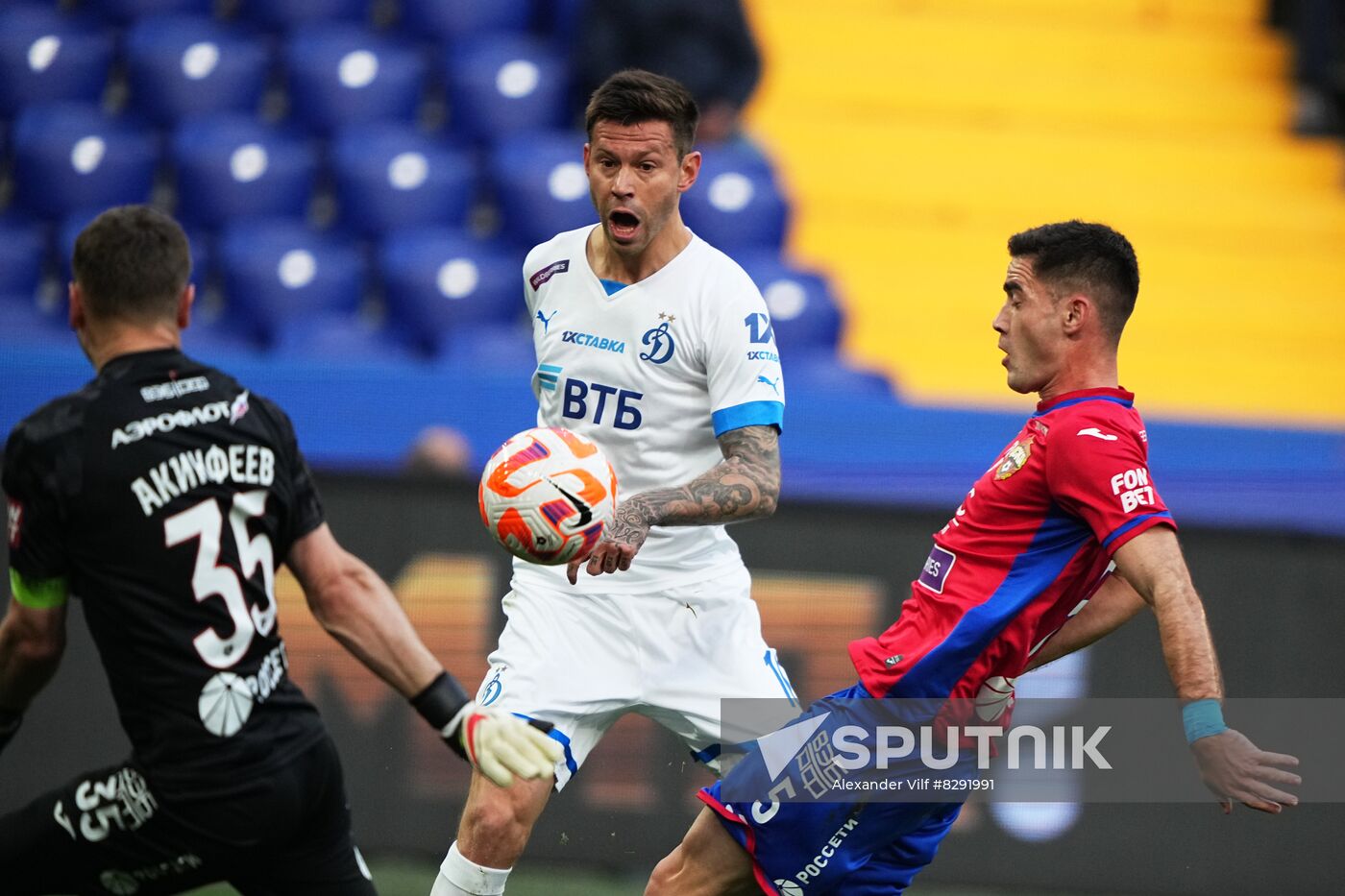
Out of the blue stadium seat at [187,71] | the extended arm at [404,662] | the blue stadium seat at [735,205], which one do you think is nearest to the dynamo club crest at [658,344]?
the extended arm at [404,662]

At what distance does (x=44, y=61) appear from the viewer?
11.2m

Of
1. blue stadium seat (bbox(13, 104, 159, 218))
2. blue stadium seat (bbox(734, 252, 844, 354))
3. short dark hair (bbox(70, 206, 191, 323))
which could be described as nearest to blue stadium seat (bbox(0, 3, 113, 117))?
blue stadium seat (bbox(13, 104, 159, 218))

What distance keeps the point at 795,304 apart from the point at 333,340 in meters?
2.90

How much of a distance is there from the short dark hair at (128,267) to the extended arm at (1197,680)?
234cm

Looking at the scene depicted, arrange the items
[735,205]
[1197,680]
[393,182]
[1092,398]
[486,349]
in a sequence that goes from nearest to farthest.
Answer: [1197,680]
[1092,398]
[486,349]
[393,182]
[735,205]

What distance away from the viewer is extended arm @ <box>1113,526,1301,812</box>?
12.5 feet

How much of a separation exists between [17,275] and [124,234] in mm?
7031

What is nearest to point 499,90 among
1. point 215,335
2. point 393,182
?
point 393,182

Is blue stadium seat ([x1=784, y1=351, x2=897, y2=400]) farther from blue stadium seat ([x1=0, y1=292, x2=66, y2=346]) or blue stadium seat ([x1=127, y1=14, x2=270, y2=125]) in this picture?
blue stadium seat ([x1=0, y1=292, x2=66, y2=346])

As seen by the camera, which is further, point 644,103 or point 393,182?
point 393,182

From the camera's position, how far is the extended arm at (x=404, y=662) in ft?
12.7

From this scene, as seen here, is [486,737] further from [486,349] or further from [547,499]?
[486,349]

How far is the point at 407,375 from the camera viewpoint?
926 cm

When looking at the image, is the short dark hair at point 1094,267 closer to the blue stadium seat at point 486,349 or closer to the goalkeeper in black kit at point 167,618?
the goalkeeper in black kit at point 167,618
